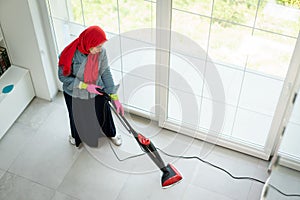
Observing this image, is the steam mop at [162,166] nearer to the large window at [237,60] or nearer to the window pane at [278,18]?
the large window at [237,60]

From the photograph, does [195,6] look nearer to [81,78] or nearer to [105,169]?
[81,78]

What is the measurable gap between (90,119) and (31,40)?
0.76 metres

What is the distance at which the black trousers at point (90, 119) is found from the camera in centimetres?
327

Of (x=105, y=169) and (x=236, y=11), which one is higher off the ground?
(x=236, y=11)

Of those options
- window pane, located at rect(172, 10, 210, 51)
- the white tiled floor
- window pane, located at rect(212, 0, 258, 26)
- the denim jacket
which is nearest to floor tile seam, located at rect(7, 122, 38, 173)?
the white tiled floor

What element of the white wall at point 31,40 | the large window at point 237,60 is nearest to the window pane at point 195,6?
the large window at point 237,60

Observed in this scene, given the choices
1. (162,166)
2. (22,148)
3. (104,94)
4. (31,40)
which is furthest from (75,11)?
(162,166)

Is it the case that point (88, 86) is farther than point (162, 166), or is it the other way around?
point (162, 166)

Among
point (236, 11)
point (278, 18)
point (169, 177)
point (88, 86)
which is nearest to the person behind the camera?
point (278, 18)

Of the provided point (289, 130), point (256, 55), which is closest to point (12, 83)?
point (256, 55)

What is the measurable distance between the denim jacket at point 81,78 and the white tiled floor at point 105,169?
549mm

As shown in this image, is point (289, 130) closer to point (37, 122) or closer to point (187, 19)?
point (187, 19)

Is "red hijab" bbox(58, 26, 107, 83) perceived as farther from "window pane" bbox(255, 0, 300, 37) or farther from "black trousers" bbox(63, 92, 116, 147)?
"window pane" bbox(255, 0, 300, 37)

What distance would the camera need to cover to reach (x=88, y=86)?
3074 mm
